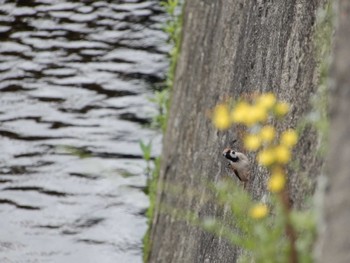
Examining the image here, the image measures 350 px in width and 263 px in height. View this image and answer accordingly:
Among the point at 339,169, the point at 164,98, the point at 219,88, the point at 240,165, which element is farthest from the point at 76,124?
the point at 339,169

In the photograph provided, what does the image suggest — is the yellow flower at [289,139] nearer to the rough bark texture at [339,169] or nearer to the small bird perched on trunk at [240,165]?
the rough bark texture at [339,169]

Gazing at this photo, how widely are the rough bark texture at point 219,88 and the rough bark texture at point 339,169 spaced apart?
0.80 metres

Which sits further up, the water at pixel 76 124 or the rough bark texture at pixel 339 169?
the rough bark texture at pixel 339 169

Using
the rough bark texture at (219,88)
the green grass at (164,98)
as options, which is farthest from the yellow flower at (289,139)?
the green grass at (164,98)

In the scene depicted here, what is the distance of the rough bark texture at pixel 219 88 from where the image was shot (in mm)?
2523

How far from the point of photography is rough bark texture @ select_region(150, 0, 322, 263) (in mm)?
2523

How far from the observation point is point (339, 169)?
1.13 meters

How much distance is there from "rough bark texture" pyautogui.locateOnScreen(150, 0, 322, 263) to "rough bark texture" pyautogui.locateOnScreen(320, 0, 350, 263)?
80cm

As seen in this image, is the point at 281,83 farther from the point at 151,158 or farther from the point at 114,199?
the point at 151,158

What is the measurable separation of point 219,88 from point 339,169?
335cm

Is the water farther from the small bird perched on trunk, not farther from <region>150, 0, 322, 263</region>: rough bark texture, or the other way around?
the small bird perched on trunk

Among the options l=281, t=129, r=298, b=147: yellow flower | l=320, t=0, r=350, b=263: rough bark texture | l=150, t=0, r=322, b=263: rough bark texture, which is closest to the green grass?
l=150, t=0, r=322, b=263: rough bark texture

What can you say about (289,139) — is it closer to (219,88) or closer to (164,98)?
(219,88)

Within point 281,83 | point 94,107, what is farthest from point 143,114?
point 281,83
